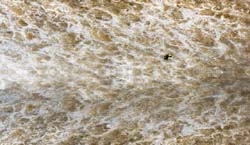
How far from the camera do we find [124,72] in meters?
11.2

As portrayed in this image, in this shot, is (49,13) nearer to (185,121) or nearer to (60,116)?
(60,116)

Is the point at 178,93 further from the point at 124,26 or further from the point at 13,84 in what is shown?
the point at 13,84

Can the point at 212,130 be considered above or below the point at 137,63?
below

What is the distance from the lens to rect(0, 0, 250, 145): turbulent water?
9727 millimetres

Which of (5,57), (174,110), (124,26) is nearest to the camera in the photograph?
(174,110)

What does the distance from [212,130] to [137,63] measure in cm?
270

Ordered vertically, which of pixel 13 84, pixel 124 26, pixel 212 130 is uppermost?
pixel 124 26

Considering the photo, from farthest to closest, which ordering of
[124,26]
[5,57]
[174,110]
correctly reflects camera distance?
[124,26] < [5,57] < [174,110]

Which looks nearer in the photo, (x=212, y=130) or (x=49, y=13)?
(x=212, y=130)

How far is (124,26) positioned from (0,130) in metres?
4.21

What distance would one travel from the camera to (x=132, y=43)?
11.6 meters

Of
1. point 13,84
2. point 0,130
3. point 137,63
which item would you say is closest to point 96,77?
point 137,63

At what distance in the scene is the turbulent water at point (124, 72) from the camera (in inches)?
383

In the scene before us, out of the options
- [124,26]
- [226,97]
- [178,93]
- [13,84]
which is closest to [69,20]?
[124,26]
